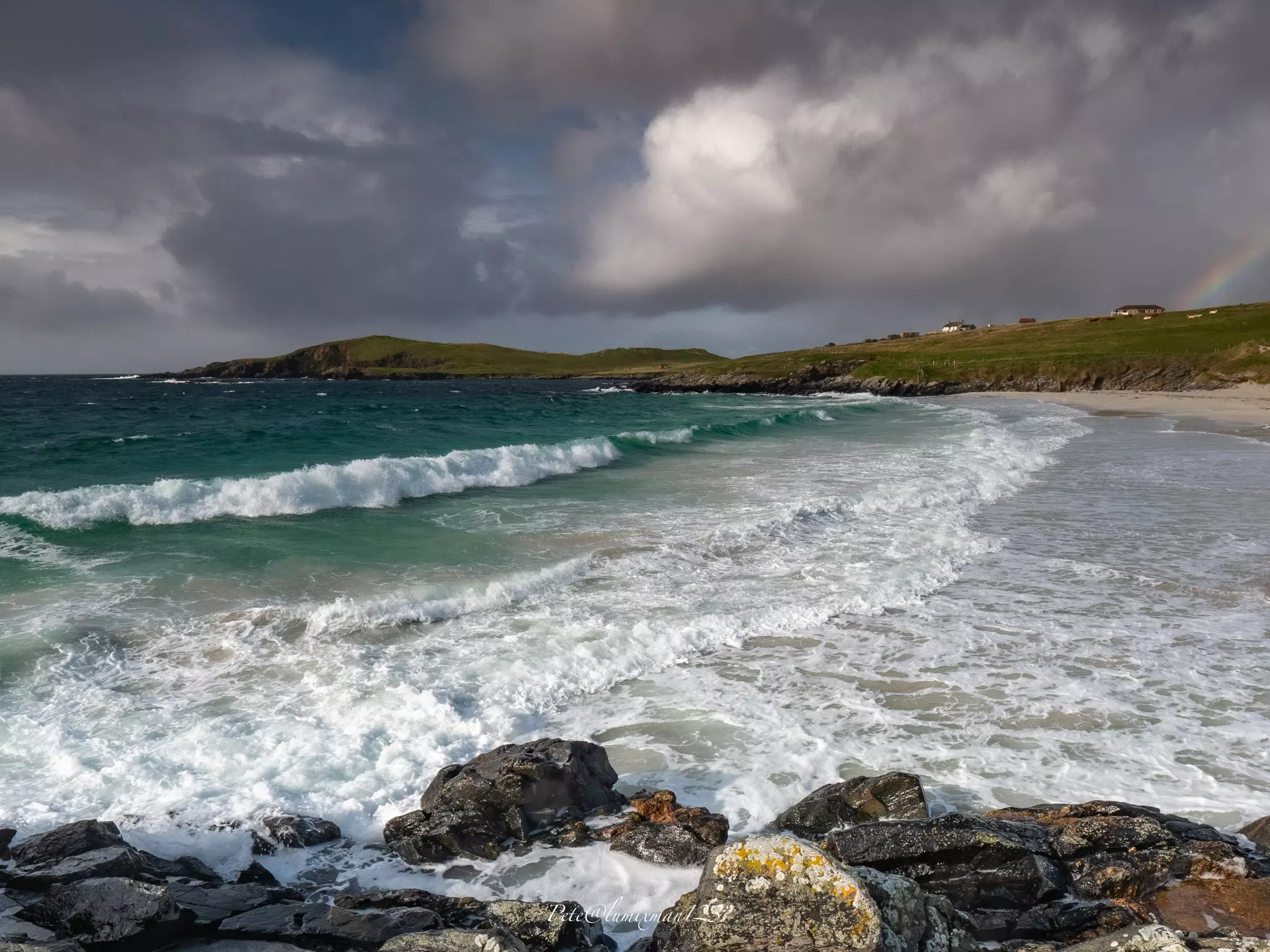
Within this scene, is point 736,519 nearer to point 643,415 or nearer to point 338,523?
point 338,523

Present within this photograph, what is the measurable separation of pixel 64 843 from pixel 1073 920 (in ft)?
21.4

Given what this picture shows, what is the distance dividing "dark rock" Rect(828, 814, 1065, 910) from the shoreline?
4541 centimetres

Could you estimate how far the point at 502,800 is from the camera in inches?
238

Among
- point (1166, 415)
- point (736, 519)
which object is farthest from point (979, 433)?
point (736, 519)

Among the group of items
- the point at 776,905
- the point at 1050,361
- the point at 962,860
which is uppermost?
the point at 1050,361

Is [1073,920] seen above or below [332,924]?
below

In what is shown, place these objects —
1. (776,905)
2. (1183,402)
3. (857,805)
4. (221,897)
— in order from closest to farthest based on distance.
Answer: (776,905)
(221,897)
(857,805)
(1183,402)

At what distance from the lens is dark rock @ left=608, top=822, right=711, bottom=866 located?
5.54 m

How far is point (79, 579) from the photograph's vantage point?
1363cm

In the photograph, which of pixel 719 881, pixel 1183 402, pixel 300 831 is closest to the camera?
pixel 719 881

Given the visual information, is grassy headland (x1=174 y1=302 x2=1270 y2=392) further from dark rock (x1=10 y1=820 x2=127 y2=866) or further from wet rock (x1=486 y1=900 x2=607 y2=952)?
dark rock (x1=10 y1=820 x2=127 y2=866)

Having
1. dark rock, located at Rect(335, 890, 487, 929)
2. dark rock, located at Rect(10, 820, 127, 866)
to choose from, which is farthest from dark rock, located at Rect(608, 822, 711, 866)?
dark rock, located at Rect(10, 820, 127, 866)

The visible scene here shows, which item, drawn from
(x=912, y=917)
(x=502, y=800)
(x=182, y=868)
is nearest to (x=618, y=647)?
(x=502, y=800)

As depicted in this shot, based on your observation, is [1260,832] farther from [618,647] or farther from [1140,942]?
[618,647]
